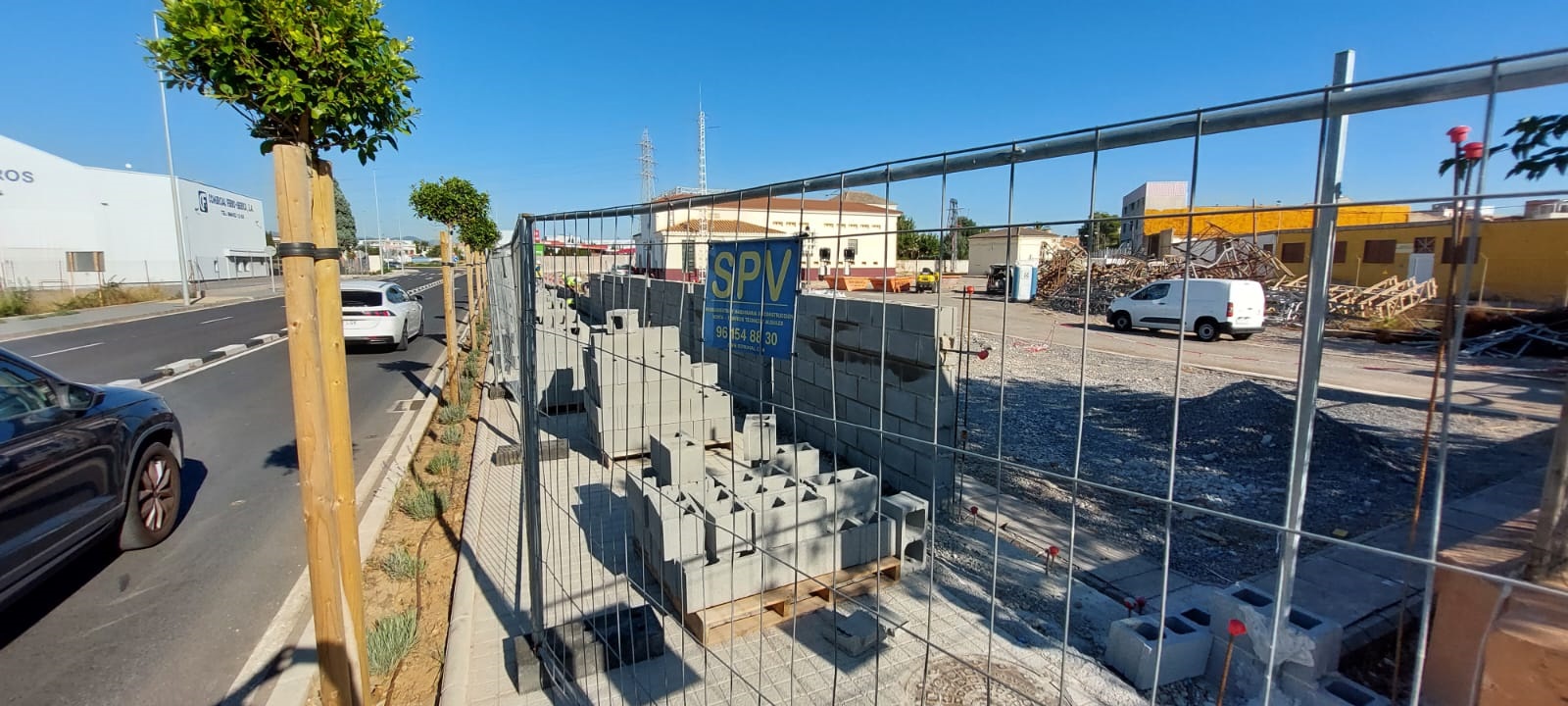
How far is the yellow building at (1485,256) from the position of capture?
3.54ft

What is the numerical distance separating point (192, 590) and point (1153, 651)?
19.2 feet

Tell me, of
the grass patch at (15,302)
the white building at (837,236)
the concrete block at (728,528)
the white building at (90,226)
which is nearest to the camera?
the white building at (837,236)

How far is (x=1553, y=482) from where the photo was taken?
1.89 m

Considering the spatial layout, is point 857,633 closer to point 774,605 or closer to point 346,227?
point 774,605

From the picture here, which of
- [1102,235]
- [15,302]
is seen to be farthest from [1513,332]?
[15,302]

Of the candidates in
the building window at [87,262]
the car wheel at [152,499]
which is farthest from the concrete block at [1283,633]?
the building window at [87,262]

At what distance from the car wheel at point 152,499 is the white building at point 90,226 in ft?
86.6

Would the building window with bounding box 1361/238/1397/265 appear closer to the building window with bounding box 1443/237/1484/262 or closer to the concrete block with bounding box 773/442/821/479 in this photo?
the building window with bounding box 1443/237/1484/262

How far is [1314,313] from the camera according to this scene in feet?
4.72

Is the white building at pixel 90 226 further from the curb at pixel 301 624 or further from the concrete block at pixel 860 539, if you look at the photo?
the concrete block at pixel 860 539

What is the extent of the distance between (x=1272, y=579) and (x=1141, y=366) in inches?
350

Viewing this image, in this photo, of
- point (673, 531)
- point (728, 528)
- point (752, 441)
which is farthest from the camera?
point (752, 441)

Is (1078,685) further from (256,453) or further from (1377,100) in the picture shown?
(256,453)

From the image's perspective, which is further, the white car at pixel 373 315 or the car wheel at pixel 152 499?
the white car at pixel 373 315
